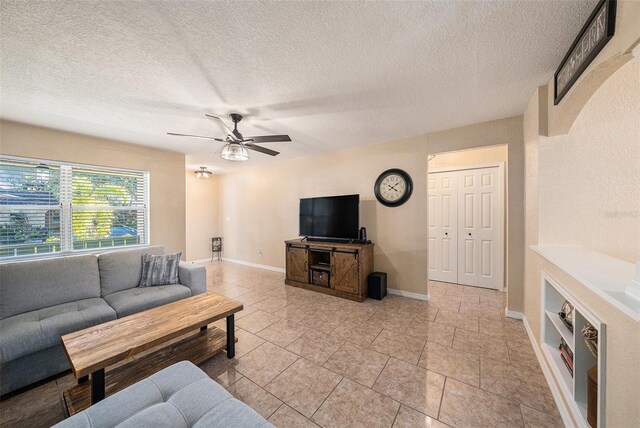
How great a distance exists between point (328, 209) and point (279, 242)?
5.60ft

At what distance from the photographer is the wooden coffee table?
1456 mm

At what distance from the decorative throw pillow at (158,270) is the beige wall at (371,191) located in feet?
7.85

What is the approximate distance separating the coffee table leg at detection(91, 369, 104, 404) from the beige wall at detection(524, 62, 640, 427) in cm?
266

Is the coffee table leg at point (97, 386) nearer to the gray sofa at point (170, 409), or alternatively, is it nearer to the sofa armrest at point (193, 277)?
the gray sofa at point (170, 409)

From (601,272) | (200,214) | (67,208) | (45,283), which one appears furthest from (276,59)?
(200,214)

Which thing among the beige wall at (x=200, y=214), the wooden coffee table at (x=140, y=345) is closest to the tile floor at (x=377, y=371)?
the wooden coffee table at (x=140, y=345)

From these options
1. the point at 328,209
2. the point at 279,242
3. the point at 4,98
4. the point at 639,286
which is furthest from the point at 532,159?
the point at 4,98

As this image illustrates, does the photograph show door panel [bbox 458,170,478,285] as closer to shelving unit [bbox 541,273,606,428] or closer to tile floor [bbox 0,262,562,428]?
tile floor [bbox 0,262,562,428]

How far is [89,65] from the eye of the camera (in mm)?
1745

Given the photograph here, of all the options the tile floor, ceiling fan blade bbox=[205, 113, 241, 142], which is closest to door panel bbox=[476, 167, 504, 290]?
the tile floor

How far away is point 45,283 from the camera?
2270mm

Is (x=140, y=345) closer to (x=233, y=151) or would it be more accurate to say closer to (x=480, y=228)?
(x=233, y=151)

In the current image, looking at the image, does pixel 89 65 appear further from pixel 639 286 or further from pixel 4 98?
pixel 639 286

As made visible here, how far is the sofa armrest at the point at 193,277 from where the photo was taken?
287cm
